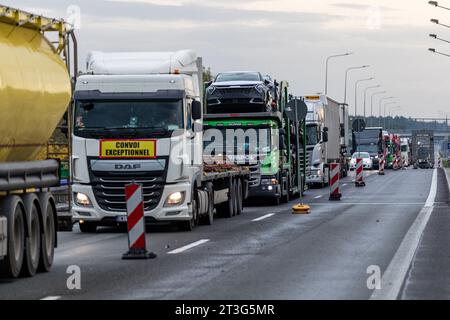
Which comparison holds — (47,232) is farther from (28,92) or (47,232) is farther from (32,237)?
(28,92)

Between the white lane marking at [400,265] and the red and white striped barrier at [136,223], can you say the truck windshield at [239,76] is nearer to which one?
the white lane marking at [400,265]

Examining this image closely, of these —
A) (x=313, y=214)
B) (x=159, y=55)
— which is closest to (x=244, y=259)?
(x=159, y=55)

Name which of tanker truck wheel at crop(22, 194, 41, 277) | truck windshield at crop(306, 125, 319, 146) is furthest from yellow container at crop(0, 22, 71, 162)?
truck windshield at crop(306, 125, 319, 146)

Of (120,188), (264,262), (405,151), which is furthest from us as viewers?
(405,151)

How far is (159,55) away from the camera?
26.0m

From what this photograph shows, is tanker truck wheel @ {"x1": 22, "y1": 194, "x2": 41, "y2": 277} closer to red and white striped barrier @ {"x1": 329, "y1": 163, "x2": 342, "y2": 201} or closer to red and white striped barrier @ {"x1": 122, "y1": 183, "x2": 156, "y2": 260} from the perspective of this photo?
red and white striped barrier @ {"x1": 122, "y1": 183, "x2": 156, "y2": 260}

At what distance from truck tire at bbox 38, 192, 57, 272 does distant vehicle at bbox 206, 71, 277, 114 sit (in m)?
18.1

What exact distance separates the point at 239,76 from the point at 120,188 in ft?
40.4

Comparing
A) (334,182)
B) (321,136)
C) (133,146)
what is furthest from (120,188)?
(321,136)

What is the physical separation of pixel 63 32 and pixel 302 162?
79.9 feet

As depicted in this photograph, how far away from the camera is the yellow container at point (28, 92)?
15438 mm

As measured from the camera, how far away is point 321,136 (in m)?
52.1
